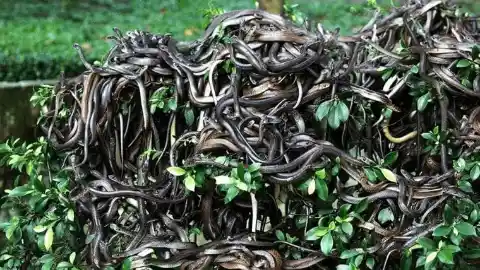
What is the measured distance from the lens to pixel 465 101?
1388 mm

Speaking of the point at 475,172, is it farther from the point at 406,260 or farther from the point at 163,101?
the point at 163,101

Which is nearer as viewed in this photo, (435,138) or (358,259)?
(358,259)

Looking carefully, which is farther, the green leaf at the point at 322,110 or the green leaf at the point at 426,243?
the green leaf at the point at 322,110

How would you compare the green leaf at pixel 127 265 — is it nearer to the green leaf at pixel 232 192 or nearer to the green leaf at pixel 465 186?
the green leaf at pixel 232 192

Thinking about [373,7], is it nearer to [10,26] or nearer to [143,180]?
[143,180]

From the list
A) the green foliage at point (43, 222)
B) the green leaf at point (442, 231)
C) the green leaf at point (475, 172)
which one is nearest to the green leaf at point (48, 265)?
the green foliage at point (43, 222)

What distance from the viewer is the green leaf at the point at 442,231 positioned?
3.81ft

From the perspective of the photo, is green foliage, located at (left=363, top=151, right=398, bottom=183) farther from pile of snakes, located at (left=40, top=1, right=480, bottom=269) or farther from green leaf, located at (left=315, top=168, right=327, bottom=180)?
green leaf, located at (left=315, top=168, right=327, bottom=180)

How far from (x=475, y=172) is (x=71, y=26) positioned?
14.6ft

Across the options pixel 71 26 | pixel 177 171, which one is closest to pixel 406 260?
pixel 177 171

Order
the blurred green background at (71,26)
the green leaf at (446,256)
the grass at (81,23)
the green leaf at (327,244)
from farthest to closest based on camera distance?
the grass at (81,23) < the blurred green background at (71,26) < the green leaf at (327,244) < the green leaf at (446,256)

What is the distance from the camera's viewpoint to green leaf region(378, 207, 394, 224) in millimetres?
1270

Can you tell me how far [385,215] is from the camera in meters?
1.28

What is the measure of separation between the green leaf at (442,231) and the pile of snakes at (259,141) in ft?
0.12
